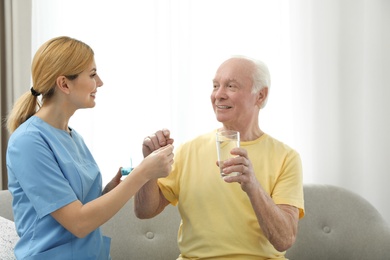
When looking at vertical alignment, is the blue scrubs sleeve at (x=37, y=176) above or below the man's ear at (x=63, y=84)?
below

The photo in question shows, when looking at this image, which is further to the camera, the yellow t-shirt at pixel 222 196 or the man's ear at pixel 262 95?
the man's ear at pixel 262 95

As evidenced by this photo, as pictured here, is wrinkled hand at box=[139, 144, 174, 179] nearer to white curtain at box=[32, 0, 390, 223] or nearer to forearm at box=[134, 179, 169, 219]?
forearm at box=[134, 179, 169, 219]

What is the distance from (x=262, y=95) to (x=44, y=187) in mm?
945

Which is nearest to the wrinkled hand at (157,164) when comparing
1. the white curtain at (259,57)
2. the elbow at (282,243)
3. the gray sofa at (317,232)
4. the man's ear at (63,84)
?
the man's ear at (63,84)

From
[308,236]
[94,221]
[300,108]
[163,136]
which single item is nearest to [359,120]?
[300,108]

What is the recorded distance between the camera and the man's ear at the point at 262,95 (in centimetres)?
262

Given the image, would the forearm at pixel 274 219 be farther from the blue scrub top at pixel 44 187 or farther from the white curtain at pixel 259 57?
the white curtain at pixel 259 57

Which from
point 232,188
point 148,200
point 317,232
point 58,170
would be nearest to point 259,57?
point 317,232

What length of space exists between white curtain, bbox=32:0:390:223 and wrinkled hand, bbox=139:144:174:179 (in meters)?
1.57

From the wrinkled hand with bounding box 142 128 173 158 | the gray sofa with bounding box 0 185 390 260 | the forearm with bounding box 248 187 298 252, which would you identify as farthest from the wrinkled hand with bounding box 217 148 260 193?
the gray sofa with bounding box 0 185 390 260

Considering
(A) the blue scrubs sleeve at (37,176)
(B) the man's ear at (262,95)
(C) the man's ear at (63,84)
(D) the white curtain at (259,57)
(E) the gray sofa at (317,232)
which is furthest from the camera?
(D) the white curtain at (259,57)

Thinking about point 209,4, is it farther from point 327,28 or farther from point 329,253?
point 329,253

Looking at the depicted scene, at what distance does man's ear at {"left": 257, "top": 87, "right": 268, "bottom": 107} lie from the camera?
262 cm

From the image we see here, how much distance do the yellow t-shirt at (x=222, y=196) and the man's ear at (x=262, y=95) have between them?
15 centimetres
